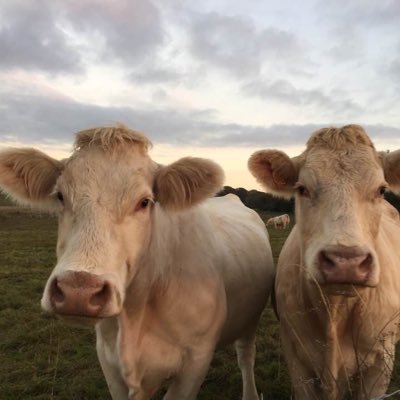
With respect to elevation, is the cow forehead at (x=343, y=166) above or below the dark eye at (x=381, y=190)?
above

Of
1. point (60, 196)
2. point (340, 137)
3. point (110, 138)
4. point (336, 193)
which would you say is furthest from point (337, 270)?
point (60, 196)

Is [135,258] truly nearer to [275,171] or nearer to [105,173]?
[105,173]

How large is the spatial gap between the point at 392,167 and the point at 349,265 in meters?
1.43

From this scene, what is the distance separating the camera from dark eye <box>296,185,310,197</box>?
4027 mm

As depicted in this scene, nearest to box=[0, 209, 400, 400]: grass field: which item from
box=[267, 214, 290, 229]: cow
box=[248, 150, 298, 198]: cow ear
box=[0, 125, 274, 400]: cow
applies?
box=[0, 125, 274, 400]: cow

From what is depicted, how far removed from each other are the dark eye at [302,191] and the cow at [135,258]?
2.21ft

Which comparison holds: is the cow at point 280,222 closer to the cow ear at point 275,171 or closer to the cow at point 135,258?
the cow at point 135,258

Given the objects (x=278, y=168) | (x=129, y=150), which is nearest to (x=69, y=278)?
(x=129, y=150)

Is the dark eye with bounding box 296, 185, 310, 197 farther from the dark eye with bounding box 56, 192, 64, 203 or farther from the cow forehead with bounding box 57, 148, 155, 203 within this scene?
the dark eye with bounding box 56, 192, 64, 203

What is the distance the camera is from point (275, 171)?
445 cm

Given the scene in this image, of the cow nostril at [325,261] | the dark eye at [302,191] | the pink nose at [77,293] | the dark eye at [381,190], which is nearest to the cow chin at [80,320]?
the pink nose at [77,293]

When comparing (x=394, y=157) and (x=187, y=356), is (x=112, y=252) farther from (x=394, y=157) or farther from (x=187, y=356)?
(x=394, y=157)

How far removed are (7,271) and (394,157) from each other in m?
11.9

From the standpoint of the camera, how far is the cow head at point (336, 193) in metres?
3.24
